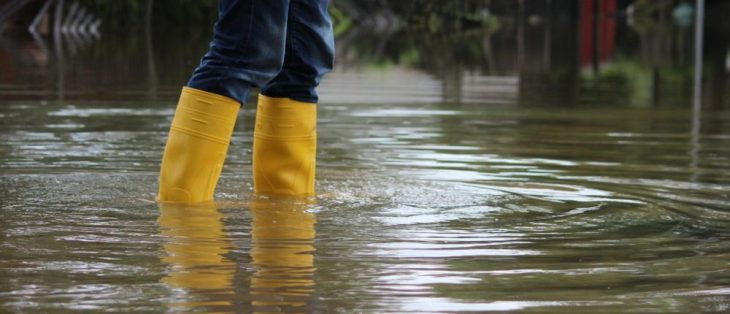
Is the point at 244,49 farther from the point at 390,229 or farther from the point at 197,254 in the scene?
the point at 197,254

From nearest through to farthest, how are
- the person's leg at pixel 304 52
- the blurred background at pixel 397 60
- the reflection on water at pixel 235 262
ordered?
1. the reflection on water at pixel 235 262
2. the person's leg at pixel 304 52
3. the blurred background at pixel 397 60

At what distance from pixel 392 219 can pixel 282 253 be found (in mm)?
534

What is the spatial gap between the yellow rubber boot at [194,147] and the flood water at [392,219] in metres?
0.07

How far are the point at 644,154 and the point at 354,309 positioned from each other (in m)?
2.87

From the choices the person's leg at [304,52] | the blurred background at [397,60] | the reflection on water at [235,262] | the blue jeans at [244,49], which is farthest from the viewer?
the blurred background at [397,60]

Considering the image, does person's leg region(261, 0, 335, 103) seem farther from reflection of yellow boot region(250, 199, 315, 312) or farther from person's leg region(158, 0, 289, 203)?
reflection of yellow boot region(250, 199, 315, 312)

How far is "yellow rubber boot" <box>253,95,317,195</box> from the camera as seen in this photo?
158 inches

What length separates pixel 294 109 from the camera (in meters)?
4.08

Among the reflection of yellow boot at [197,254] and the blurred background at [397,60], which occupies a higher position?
the reflection of yellow boot at [197,254]

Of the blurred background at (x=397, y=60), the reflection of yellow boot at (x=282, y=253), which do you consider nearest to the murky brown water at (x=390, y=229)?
the reflection of yellow boot at (x=282, y=253)

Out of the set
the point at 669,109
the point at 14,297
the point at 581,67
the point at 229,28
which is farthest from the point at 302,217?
the point at 581,67

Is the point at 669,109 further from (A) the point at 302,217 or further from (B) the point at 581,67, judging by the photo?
(B) the point at 581,67

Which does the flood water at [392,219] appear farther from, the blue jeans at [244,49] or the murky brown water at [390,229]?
the blue jeans at [244,49]

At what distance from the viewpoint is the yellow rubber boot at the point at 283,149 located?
4012 mm
